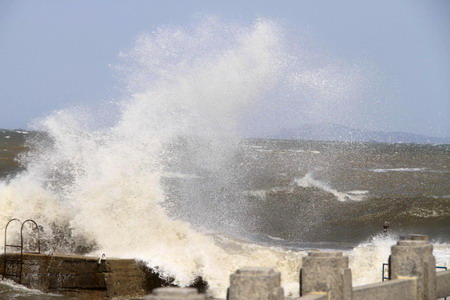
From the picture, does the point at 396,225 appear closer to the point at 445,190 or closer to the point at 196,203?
the point at 196,203

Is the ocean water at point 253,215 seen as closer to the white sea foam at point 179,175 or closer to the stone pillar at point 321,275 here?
the white sea foam at point 179,175

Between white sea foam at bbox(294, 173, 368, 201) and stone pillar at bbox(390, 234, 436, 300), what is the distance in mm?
31221

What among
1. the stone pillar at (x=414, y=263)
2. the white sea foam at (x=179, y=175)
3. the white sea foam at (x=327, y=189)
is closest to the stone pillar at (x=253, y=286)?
the stone pillar at (x=414, y=263)

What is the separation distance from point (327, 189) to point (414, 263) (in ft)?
117

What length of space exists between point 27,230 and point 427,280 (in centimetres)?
844

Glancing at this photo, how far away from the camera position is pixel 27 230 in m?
14.9

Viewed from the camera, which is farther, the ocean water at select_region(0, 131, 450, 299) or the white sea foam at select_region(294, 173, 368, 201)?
the white sea foam at select_region(294, 173, 368, 201)

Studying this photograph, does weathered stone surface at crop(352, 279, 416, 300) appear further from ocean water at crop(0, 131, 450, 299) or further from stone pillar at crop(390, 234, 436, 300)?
ocean water at crop(0, 131, 450, 299)

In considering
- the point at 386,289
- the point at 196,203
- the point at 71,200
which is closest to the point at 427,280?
the point at 386,289

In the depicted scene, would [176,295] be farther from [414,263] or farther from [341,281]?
[414,263]

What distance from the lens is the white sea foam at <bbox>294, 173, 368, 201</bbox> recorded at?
4043 cm

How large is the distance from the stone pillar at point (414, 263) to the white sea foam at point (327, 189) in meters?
31.2

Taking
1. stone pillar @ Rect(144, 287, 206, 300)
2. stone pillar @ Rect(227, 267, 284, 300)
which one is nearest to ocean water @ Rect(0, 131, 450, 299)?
stone pillar @ Rect(227, 267, 284, 300)

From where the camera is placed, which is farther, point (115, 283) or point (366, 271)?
point (366, 271)
